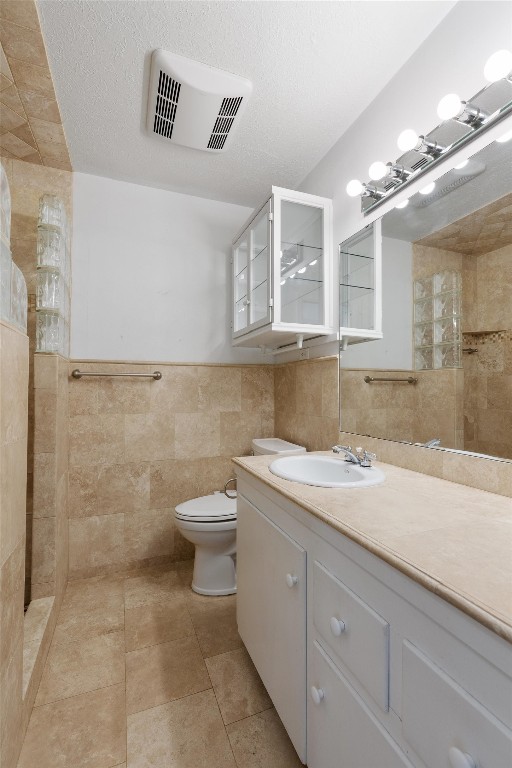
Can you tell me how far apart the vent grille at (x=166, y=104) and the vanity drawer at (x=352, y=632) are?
6.38 feet

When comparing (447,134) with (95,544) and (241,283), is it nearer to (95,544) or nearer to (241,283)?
(241,283)

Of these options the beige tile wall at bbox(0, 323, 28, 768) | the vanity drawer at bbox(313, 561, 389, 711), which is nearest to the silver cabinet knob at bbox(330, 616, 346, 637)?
the vanity drawer at bbox(313, 561, 389, 711)

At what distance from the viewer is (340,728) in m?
0.81

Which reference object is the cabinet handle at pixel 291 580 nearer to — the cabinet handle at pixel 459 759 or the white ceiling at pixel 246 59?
the cabinet handle at pixel 459 759

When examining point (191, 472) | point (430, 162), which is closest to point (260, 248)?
point (430, 162)

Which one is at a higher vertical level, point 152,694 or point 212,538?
point 212,538

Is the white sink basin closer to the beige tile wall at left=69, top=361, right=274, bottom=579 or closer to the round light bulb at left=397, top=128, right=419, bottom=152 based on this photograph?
the beige tile wall at left=69, top=361, right=274, bottom=579

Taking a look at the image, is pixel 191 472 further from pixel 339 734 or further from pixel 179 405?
pixel 339 734

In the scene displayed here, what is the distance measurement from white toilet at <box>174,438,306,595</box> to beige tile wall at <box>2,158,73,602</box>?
2.67 feet

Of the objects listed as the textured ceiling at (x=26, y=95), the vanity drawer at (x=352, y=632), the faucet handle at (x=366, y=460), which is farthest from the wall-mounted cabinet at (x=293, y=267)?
the vanity drawer at (x=352, y=632)

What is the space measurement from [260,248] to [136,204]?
97cm

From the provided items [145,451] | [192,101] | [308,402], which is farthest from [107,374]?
[192,101]

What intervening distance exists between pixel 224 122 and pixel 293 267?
0.77 meters

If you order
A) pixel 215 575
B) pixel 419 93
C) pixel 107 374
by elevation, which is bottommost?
pixel 215 575
